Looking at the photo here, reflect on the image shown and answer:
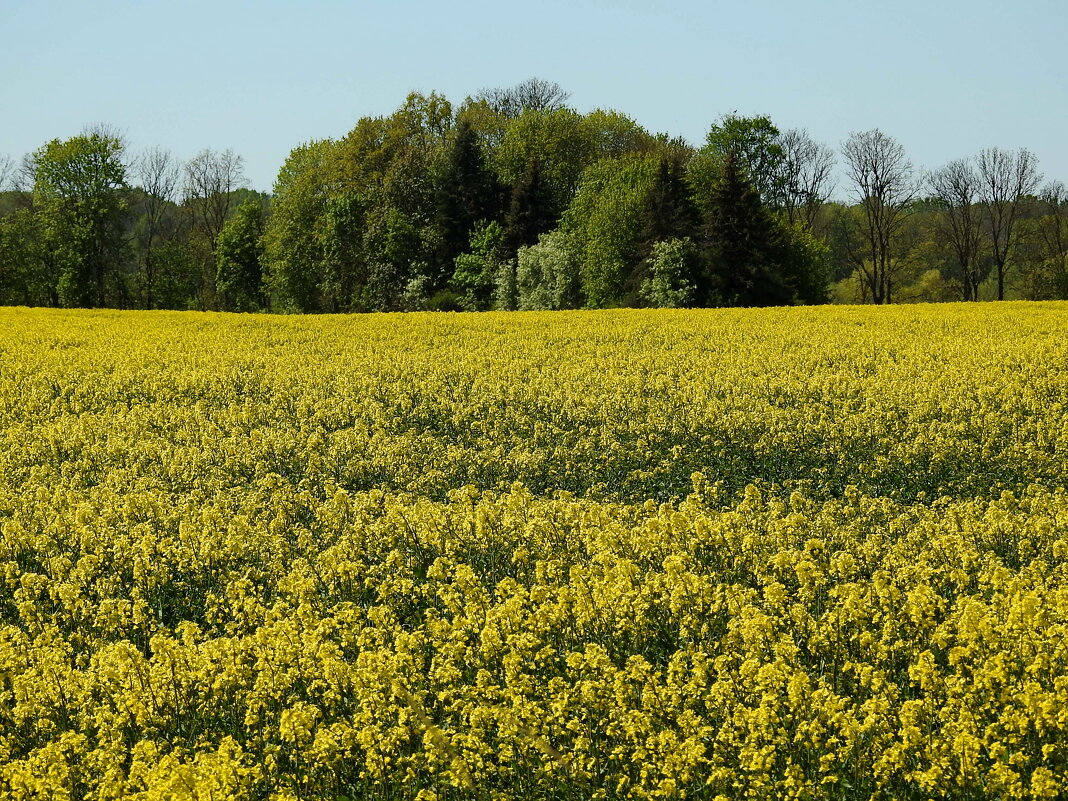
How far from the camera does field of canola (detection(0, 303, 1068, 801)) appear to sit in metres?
6.21

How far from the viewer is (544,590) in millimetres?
8344

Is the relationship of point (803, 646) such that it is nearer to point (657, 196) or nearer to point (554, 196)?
point (657, 196)

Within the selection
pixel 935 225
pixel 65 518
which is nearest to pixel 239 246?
pixel 935 225

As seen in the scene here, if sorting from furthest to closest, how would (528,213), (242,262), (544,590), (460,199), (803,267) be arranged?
(242,262) → (460,199) → (528,213) → (803,267) → (544,590)

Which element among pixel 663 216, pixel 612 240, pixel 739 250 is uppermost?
pixel 663 216

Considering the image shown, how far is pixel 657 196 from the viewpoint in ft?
179

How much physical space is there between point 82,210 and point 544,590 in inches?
2897

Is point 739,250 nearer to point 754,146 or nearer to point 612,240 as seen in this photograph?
point 612,240

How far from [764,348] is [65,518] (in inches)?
725

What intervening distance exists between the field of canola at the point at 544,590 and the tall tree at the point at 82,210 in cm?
5668

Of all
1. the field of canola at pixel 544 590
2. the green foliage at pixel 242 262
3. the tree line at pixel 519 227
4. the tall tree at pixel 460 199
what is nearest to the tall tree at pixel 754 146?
the tree line at pixel 519 227

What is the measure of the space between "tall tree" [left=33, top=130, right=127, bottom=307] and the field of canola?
5668cm

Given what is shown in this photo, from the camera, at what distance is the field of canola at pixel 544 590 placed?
20.4ft

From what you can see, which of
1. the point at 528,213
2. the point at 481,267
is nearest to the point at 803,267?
the point at 528,213
